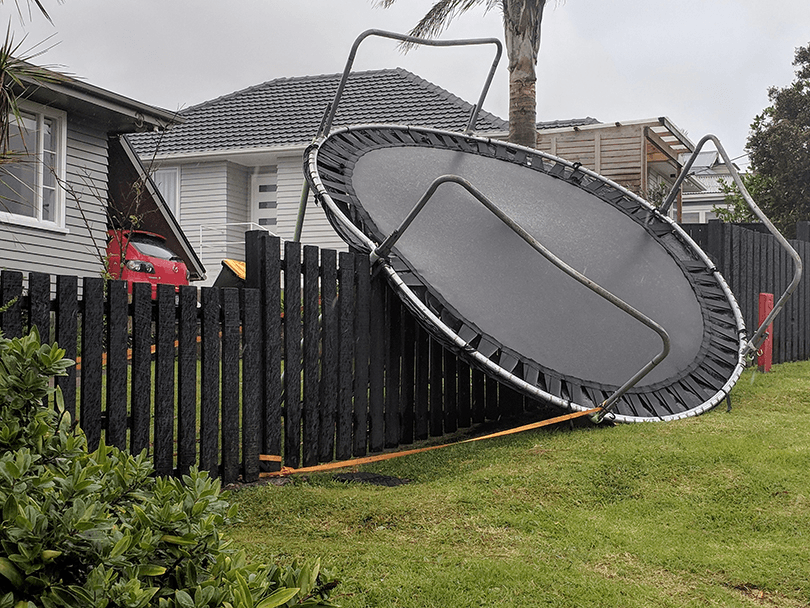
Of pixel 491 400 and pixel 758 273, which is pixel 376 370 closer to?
pixel 491 400

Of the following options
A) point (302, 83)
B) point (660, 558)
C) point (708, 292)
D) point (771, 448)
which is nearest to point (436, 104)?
point (302, 83)

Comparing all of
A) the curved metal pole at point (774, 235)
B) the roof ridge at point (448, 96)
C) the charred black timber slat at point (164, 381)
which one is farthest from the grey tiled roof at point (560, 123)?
the charred black timber slat at point (164, 381)

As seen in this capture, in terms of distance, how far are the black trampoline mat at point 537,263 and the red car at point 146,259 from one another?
22.5 feet

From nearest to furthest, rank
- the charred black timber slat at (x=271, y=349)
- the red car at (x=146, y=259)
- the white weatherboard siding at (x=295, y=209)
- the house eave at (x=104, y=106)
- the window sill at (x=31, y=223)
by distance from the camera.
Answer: the charred black timber slat at (x=271, y=349) < the window sill at (x=31, y=223) < the house eave at (x=104, y=106) < the red car at (x=146, y=259) < the white weatherboard siding at (x=295, y=209)

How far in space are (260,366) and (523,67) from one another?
8.48 m

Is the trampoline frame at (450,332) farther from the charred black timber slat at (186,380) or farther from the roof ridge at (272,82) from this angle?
the roof ridge at (272,82)

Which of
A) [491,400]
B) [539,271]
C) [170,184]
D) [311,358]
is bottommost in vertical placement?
[491,400]

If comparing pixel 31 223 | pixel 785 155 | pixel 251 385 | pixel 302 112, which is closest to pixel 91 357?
pixel 251 385

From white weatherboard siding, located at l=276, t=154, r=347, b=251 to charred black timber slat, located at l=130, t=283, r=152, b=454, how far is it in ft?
48.5

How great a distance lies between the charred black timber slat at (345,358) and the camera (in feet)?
15.0

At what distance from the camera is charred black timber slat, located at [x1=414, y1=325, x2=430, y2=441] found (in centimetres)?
507

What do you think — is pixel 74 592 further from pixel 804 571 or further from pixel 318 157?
pixel 318 157

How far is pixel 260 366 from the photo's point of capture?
13.7 feet

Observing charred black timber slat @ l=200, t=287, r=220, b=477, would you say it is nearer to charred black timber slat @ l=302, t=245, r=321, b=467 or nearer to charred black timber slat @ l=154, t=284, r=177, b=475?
charred black timber slat @ l=154, t=284, r=177, b=475
